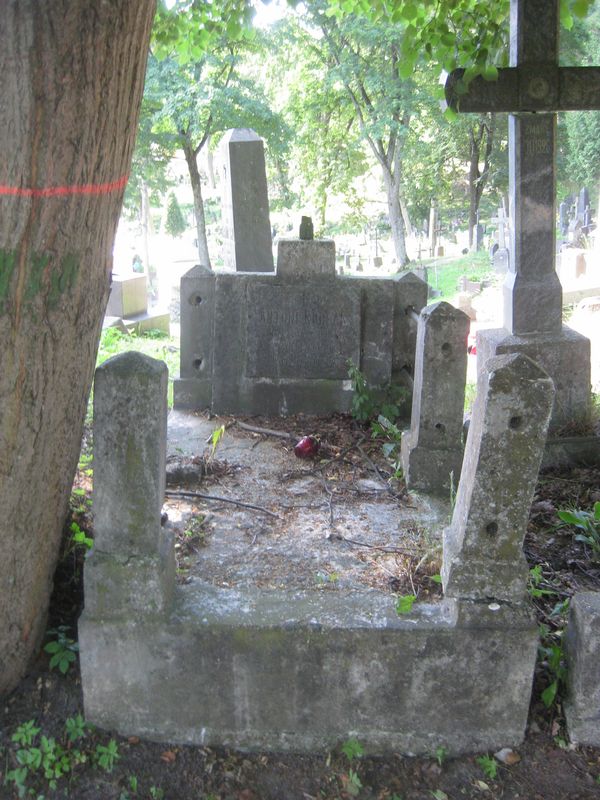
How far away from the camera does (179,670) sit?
2.99 metres

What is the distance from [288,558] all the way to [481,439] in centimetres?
135

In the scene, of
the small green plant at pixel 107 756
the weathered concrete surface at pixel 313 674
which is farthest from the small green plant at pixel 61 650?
the small green plant at pixel 107 756

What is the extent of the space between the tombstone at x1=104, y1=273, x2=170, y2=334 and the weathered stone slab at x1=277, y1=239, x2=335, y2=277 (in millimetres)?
6486

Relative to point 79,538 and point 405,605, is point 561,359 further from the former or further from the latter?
point 79,538

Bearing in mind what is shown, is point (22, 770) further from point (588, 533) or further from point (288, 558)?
point (588, 533)

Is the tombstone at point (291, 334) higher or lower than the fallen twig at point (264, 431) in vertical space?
higher

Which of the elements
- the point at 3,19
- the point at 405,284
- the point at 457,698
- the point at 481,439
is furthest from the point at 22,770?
the point at 405,284

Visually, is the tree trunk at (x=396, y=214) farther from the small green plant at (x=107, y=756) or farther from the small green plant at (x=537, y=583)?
the small green plant at (x=107, y=756)

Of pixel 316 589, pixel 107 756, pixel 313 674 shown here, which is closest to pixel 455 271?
pixel 316 589

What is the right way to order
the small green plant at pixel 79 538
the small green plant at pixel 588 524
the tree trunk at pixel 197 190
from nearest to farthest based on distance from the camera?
the small green plant at pixel 79 538, the small green plant at pixel 588 524, the tree trunk at pixel 197 190

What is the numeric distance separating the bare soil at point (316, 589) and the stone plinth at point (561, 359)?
2.25ft

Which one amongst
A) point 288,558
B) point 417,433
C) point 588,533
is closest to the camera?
point 288,558

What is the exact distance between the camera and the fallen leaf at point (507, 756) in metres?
2.97

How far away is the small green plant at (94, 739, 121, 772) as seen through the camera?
2881 mm
